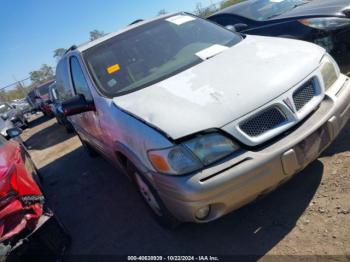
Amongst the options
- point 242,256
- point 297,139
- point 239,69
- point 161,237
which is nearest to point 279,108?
point 297,139

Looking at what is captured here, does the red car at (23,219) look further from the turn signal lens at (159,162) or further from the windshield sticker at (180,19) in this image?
the windshield sticker at (180,19)

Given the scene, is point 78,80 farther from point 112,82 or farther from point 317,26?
point 317,26

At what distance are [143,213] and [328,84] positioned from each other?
232cm

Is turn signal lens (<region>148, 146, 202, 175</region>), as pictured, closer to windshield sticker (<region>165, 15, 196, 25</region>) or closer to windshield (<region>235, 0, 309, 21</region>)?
windshield sticker (<region>165, 15, 196, 25</region>)

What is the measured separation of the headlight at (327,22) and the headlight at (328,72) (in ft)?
6.77

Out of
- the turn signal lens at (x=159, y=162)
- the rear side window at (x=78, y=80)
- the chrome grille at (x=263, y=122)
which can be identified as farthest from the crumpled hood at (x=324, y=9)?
the turn signal lens at (x=159, y=162)

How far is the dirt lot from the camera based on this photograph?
2795mm

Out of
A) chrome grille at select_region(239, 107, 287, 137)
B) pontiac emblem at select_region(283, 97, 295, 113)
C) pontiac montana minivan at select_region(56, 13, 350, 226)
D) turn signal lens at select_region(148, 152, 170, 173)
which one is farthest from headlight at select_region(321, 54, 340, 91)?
turn signal lens at select_region(148, 152, 170, 173)

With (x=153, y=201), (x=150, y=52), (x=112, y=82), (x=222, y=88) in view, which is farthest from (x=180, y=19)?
(x=153, y=201)

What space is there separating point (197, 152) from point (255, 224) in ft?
3.26

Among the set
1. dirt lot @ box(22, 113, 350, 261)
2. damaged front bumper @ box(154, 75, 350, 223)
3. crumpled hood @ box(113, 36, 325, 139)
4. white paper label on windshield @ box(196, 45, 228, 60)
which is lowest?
dirt lot @ box(22, 113, 350, 261)

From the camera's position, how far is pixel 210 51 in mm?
3883

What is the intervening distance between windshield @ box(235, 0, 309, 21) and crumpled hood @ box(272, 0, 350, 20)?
2.24 feet

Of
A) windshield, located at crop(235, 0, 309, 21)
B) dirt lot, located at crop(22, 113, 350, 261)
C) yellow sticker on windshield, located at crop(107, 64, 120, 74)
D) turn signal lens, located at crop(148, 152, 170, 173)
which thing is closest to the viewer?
turn signal lens, located at crop(148, 152, 170, 173)
